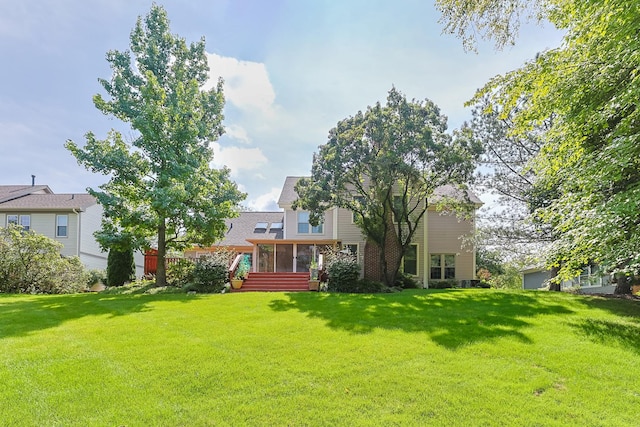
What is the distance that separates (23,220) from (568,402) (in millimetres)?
29058

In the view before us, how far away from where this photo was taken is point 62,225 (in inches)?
914

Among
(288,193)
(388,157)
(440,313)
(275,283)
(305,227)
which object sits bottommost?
(275,283)

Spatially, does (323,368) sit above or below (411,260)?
→ below

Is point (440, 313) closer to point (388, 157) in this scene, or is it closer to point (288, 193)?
point (388, 157)

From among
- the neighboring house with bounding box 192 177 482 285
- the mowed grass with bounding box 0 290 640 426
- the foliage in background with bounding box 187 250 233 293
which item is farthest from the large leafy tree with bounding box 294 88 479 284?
the mowed grass with bounding box 0 290 640 426

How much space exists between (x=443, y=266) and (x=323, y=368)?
1645cm

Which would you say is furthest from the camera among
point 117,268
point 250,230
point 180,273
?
point 250,230

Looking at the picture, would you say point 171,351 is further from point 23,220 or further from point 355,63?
point 23,220

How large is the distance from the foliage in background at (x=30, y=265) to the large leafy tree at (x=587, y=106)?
54.8 feet

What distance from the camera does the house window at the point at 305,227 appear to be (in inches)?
798

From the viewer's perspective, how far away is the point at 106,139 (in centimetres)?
1462

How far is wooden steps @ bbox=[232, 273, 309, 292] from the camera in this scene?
601 inches

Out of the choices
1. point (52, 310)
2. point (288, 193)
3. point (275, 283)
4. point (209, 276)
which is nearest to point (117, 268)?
point (209, 276)

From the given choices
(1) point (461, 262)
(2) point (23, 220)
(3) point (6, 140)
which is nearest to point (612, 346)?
(1) point (461, 262)
